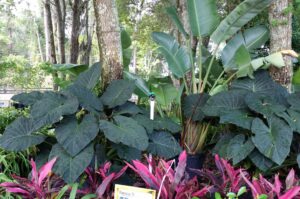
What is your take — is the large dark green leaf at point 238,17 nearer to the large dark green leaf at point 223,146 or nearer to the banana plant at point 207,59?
the banana plant at point 207,59

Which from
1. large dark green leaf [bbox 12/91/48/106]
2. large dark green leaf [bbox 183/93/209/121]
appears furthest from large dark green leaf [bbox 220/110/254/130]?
large dark green leaf [bbox 12/91/48/106]

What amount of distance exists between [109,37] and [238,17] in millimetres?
1428

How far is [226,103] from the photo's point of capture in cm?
332

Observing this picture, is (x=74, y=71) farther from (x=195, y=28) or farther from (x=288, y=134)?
(x=288, y=134)

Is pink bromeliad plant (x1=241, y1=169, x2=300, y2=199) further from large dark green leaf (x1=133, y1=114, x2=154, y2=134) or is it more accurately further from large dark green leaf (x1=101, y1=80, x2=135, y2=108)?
large dark green leaf (x1=101, y1=80, x2=135, y2=108)

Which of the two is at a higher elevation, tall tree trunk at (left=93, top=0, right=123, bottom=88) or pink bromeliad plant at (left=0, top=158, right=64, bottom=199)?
tall tree trunk at (left=93, top=0, right=123, bottom=88)

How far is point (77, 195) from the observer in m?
2.40

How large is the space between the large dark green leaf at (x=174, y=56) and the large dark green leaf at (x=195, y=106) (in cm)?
40

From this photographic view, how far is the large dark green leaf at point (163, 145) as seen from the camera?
3.03m

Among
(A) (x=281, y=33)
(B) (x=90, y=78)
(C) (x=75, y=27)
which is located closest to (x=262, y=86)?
(A) (x=281, y=33)

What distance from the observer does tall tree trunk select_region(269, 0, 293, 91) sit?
380 centimetres

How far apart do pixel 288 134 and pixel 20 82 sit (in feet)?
36.6

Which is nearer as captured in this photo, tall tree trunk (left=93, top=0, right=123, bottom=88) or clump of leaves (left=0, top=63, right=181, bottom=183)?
clump of leaves (left=0, top=63, right=181, bottom=183)

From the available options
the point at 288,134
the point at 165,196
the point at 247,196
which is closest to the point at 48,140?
the point at 165,196
